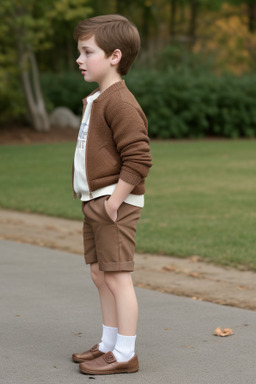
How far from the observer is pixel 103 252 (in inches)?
147

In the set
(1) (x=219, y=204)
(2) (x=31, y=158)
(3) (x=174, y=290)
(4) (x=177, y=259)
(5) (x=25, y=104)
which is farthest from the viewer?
(5) (x=25, y=104)

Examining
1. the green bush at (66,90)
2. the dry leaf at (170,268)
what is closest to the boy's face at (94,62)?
the dry leaf at (170,268)

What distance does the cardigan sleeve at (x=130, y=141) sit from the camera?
11.8 ft

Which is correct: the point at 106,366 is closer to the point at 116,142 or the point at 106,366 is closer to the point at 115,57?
the point at 116,142

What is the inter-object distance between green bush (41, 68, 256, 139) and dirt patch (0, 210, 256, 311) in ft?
56.3

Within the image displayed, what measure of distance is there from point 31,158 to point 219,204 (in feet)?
28.9

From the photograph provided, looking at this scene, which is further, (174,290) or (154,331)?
(174,290)

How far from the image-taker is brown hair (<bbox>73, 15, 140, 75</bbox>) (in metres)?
3.64

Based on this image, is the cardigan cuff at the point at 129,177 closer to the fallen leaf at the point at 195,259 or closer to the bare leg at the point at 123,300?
the bare leg at the point at 123,300

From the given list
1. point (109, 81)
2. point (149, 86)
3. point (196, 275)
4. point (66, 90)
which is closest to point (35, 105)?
point (66, 90)

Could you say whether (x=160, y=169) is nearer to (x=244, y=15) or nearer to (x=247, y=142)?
(x=247, y=142)

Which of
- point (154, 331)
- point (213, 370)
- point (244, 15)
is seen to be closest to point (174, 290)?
point (154, 331)

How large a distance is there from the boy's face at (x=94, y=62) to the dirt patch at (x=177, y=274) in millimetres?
2372

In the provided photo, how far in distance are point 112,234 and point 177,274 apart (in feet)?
9.91
